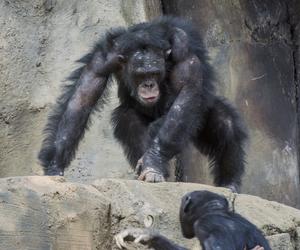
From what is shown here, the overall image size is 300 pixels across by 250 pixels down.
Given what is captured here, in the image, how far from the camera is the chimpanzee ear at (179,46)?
909 centimetres

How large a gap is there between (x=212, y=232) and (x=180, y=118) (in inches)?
105

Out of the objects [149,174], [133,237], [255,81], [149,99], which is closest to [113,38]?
[149,99]

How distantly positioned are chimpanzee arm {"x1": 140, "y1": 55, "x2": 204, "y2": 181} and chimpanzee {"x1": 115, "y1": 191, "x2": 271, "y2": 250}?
5.90 ft

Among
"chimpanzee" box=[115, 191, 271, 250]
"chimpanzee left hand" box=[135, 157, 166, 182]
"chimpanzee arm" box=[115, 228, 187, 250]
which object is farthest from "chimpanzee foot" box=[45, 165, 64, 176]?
"chimpanzee arm" box=[115, 228, 187, 250]

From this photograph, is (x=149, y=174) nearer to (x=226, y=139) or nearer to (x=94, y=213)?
(x=226, y=139)

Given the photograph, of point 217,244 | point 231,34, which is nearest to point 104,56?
point 231,34

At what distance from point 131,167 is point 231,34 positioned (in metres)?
2.36

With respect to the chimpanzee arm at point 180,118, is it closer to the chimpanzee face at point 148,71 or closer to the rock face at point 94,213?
the chimpanzee face at point 148,71

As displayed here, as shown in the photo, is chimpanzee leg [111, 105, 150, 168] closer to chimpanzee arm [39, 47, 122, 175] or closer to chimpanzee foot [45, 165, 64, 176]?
chimpanzee arm [39, 47, 122, 175]

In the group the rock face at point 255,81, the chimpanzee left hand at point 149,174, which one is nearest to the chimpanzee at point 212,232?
the chimpanzee left hand at point 149,174

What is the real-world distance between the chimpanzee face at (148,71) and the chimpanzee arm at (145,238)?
9.19ft

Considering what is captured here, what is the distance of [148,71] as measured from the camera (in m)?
9.04

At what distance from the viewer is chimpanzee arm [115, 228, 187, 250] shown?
6297mm

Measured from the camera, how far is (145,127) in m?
9.41
